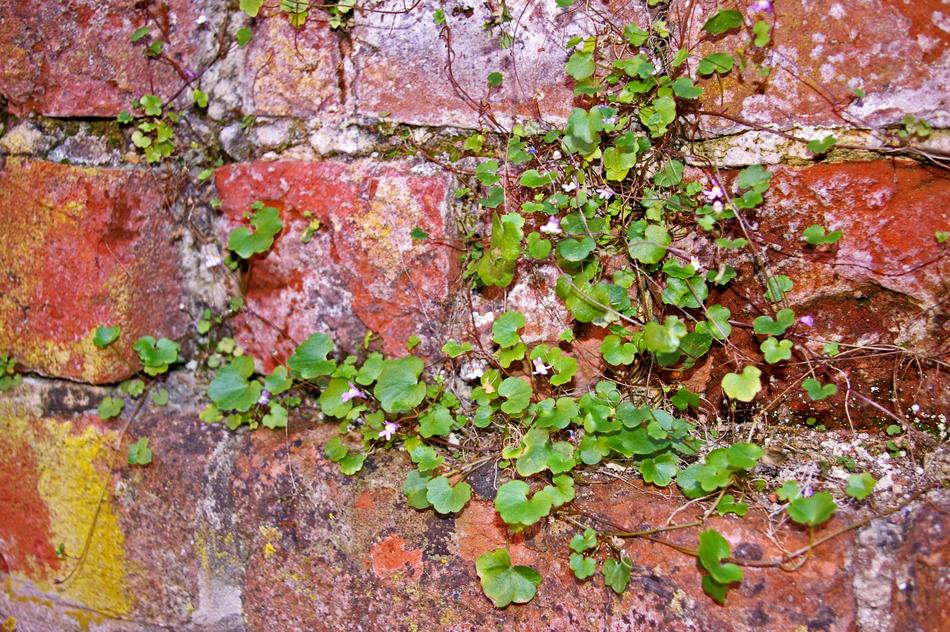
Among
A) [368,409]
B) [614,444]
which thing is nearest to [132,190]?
[368,409]

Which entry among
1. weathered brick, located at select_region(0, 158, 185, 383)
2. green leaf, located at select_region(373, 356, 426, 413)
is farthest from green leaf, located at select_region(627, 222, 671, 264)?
weathered brick, located at select_region(0, 158, 185, 383)

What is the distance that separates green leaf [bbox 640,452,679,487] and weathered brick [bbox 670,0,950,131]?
634 mm

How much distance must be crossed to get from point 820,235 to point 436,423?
81cm

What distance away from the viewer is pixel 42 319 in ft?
5.12

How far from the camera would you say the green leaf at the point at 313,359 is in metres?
1.43

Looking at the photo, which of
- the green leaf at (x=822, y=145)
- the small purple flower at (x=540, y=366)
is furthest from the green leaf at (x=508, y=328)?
the green leaf at (x=822, y=145)

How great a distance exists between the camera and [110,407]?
1.56 meters

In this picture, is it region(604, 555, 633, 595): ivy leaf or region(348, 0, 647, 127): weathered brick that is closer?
region(604, 555, 633, 595): ivy leaf

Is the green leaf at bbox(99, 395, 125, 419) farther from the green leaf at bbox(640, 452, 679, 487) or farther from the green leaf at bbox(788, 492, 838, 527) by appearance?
the green leaf at bbox(788, 492, 838, 527)

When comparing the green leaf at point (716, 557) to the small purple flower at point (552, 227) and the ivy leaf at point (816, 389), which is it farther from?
the small purple flower at point (552, 227)

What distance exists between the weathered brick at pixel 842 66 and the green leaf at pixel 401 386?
765mm

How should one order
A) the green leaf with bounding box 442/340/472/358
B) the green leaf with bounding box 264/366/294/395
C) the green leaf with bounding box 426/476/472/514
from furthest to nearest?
the green leaf with bounding box 264/366/294/395
the green leaf with bounding box 442/340/472/358
the green leaf with bounding box 426/476/472/514

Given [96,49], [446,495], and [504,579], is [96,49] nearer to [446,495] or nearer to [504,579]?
[446,495]

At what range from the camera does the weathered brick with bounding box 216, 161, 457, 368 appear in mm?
1390
